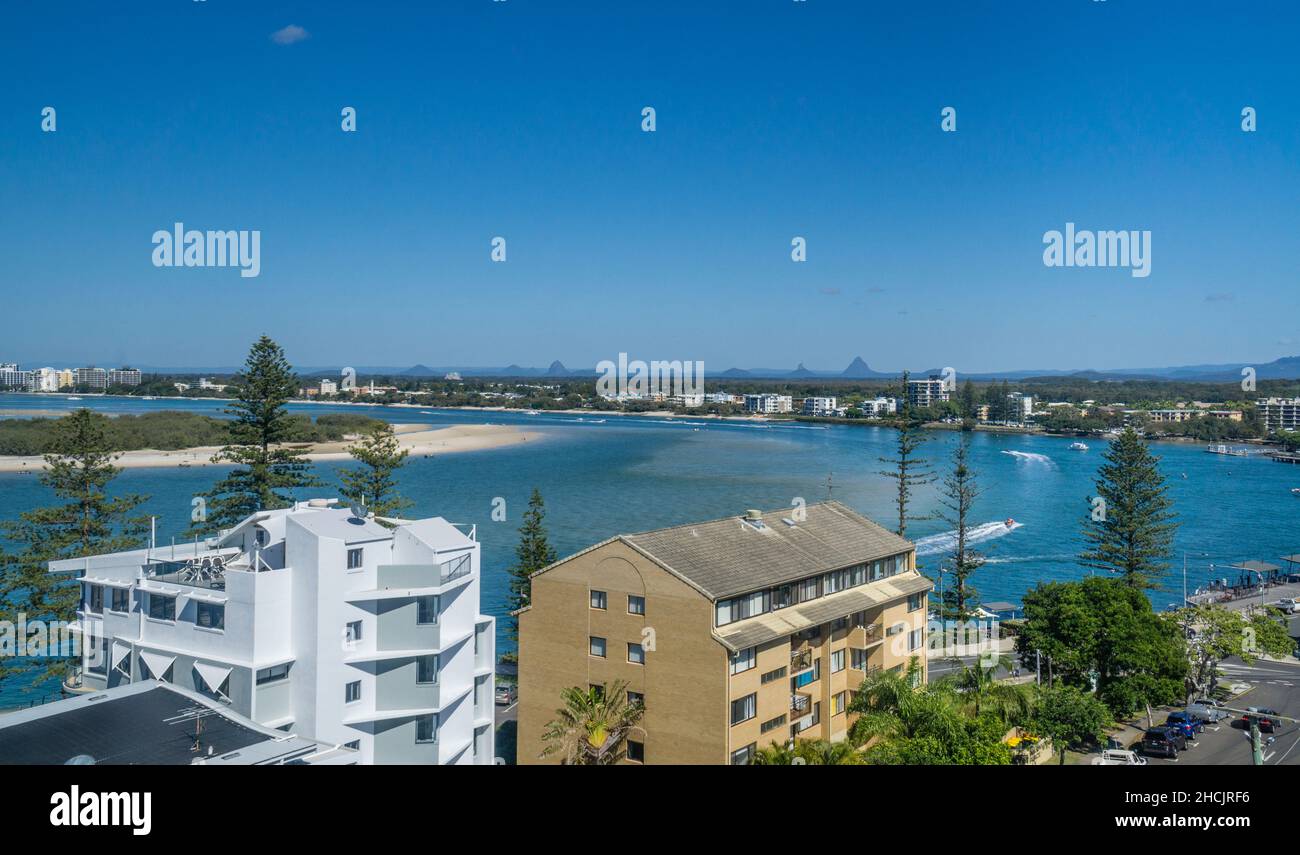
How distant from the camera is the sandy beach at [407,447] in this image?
130ft

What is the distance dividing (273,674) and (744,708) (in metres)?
5.00

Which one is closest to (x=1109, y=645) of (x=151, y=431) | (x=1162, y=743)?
(x=1162, y=743)

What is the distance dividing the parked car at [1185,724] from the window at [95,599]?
1344 cm

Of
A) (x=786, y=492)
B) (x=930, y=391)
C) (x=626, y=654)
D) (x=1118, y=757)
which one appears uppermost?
(x=930, y=391)

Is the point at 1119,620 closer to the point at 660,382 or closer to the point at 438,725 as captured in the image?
the point at 438,725

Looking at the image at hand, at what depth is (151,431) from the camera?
44.7 meters

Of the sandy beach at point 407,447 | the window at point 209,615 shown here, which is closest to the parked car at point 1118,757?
the window at point 209,615

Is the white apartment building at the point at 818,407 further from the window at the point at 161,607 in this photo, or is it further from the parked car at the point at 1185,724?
the window at the point at 161,607

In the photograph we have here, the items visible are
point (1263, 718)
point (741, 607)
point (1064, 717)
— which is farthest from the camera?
point (1263, 718)

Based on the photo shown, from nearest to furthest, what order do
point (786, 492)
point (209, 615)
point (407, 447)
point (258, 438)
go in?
point (209, 615) → point (258, 438) → point (786, 492) → point (407, 447)

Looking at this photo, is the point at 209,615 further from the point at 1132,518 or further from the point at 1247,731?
the point at 1132,518
